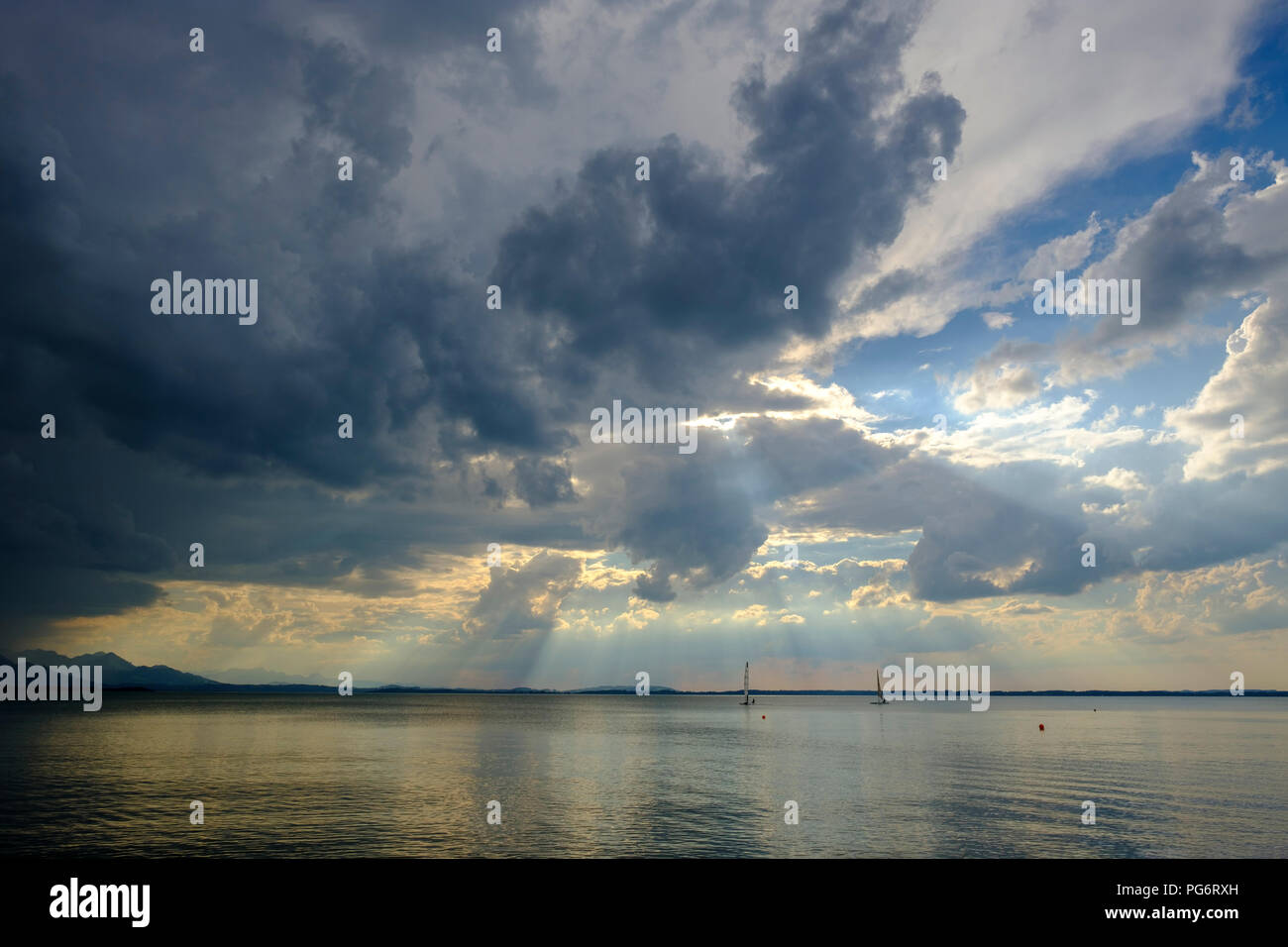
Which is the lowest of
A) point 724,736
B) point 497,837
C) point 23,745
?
point 724,736

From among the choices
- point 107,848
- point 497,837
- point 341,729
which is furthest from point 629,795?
point 341,729

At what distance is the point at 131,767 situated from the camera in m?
74.8

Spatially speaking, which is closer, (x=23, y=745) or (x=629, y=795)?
(x=629, y=795)

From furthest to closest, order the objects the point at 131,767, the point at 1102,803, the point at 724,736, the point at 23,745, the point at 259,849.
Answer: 1. the point at 724,736
2. the point at 23,745
3. the point at 131,767
4. the point at 1102,803
5. the point at 259,849

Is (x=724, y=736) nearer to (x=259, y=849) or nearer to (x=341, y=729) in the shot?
(x=341, y=729)

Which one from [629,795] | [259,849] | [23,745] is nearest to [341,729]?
[23,745]

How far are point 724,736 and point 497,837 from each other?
9868 centimetres

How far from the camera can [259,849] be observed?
3784cm
